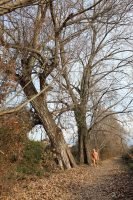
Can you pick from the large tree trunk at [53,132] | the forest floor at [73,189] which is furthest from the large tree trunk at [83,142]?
the forest floor at [73,189]

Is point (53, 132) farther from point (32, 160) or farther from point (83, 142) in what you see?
point (83, 142)

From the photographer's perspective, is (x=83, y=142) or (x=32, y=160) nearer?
(x=32, y=160)

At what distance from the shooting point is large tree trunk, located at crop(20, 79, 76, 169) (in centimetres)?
2158

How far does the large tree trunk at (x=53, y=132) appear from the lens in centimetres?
2158

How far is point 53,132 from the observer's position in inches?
877

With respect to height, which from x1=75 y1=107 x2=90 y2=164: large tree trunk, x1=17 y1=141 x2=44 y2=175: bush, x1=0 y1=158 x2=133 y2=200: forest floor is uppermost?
x1=75 y1=107 x2=90 y2=164: large tree trunk

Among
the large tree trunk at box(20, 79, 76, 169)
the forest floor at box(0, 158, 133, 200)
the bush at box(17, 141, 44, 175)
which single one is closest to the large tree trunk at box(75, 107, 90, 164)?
the large tree trunk at box(20, 79, 76, 169)

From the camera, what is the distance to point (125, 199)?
1165 cm


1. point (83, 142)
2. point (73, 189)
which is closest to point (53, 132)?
point (83, 142)

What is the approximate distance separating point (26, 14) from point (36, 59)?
1.95 meters

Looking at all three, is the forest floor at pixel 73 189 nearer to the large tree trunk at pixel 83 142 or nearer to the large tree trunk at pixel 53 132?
the large tree trunk at pixel 53 132

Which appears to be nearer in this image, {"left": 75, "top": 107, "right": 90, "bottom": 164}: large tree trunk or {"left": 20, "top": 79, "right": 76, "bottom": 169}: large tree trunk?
{"left": 20, "top": 79, "right": 76, "bottom": 169}: large tree trunk

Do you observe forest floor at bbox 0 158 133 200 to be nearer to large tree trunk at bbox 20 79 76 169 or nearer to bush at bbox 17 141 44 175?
bush at bbox 17 141 44 175

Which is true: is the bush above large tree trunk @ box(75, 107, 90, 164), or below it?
below
